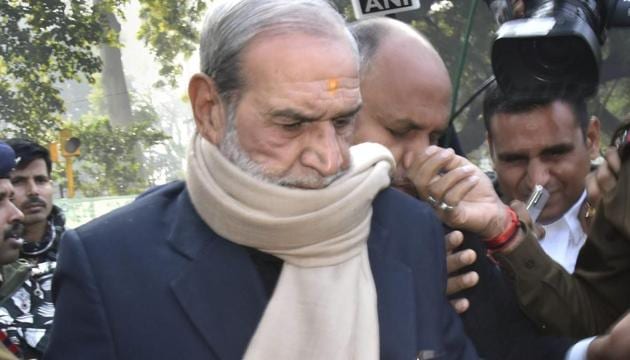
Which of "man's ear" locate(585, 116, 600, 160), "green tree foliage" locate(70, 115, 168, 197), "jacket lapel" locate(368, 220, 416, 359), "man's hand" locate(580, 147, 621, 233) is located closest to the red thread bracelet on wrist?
"man's hand" locate(580, 147, 621, 233)

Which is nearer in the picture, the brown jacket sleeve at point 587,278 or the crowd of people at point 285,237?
the crowd of people at point 285,237

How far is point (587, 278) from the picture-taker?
2209mm

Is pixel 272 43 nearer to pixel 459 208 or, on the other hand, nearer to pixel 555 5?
pixel 459 208

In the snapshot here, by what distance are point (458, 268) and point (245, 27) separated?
76cm

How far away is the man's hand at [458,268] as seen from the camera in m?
2.01

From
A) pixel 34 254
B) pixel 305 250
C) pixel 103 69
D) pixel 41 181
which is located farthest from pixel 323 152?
pixel 103 69

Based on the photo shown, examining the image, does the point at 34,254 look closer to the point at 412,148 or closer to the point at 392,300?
the point at 412,148

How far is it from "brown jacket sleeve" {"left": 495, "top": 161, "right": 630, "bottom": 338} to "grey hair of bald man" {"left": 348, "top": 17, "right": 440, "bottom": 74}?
0.60 m

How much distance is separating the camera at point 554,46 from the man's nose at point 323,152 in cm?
114

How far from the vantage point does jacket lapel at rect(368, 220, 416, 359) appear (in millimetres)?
1704

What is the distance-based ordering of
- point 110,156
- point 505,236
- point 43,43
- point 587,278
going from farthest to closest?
1. point 110,156
2. point 43,43
3. point 587,278
4. point 505,236

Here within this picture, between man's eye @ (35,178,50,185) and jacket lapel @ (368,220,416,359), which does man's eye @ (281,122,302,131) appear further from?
man's eye @ (35,178,50,185)

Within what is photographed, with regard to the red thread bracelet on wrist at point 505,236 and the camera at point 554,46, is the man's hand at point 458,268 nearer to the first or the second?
the red thread bracelet on wrist at point 505,236

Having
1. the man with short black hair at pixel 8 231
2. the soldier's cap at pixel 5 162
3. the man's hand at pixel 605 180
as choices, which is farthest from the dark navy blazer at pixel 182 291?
the soldier's cap at pixel 5 162
